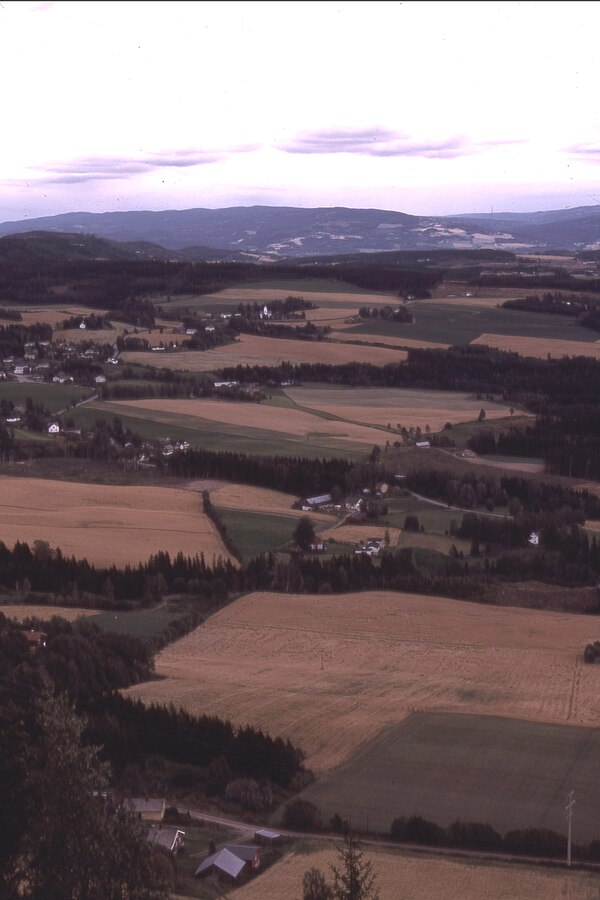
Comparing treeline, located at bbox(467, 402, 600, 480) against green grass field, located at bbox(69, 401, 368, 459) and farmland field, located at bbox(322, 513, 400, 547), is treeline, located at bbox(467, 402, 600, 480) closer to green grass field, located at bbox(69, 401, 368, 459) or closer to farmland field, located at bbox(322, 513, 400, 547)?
green grass field, located at bbox(69, 401, 368, 459)

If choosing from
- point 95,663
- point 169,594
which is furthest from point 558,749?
point 169,594

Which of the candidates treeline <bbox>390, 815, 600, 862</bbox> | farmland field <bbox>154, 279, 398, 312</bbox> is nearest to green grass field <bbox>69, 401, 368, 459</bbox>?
treeline <bbox>390, 815, 600, 862</bbox>

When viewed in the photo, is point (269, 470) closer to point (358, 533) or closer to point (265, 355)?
point (358, 533)

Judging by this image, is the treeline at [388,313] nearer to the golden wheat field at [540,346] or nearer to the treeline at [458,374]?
the golden wheat field at [540,346]

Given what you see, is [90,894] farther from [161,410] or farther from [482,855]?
[161,410]

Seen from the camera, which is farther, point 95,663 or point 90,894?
point 95,663

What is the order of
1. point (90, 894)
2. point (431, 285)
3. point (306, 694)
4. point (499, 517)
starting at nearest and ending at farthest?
point (90, 894), point (306, 694), point (499, 517), point (431, 285)

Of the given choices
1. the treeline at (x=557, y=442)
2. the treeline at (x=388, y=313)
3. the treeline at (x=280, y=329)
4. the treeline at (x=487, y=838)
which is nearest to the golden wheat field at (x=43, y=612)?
the treeline at (x=487, y=838)
